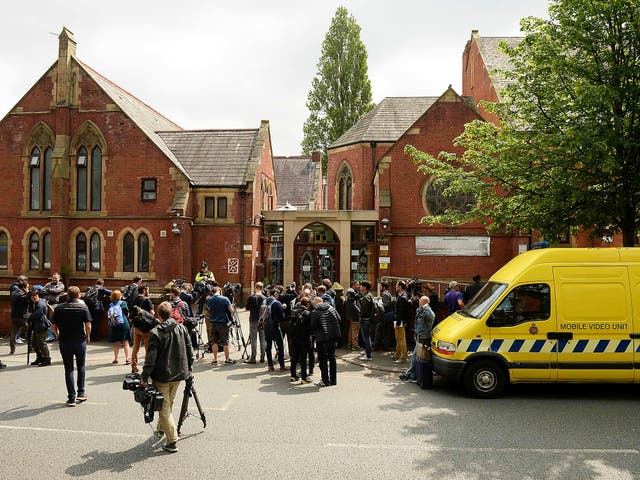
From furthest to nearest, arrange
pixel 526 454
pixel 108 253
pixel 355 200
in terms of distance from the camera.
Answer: pixel 355 200
pixel 108 253
pixel 526 454

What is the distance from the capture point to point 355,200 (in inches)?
1125

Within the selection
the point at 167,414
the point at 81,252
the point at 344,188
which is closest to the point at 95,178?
the point at 81,252

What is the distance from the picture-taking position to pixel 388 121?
28.8m

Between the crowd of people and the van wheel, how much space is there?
1.06 m

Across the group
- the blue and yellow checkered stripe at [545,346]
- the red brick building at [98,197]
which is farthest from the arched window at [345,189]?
the blue and yellow checkered stripe at [545,346]

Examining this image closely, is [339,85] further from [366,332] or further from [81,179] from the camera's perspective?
[366,332]

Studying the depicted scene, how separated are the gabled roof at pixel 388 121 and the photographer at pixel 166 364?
74.4ft

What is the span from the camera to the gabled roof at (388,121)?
91.1ft

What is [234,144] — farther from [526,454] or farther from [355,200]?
[526,454]

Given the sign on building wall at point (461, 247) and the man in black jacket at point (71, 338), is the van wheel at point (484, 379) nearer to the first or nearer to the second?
the man in black jacket at point (71, 338)

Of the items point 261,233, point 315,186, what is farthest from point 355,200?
point 315,186

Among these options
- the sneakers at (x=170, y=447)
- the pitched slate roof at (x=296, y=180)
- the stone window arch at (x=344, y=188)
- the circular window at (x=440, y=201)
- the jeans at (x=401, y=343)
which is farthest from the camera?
the pitched slate roof at (x=296, y=180)

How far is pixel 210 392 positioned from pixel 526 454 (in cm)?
538

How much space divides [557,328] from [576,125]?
4745 millimetres
